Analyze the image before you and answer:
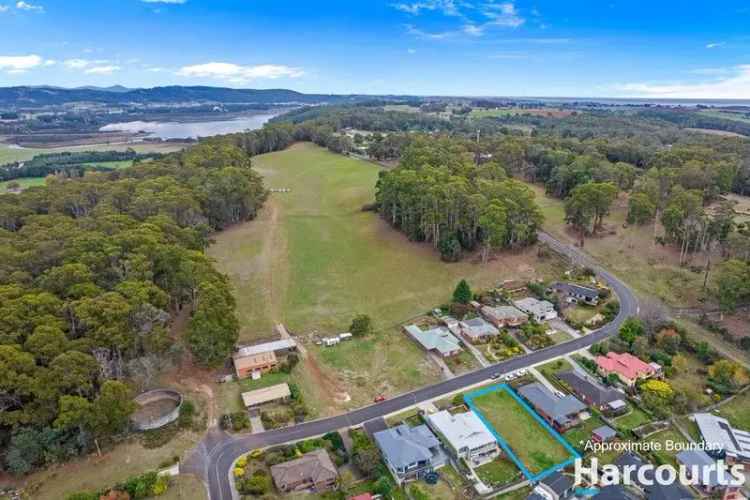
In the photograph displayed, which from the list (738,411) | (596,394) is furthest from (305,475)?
(738,411)

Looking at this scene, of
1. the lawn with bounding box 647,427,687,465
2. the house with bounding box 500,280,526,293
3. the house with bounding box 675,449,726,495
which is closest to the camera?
the house with bounding box 675,449,726,495

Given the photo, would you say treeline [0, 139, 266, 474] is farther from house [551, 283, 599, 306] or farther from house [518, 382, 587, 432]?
house [551, 283, 599, 306]

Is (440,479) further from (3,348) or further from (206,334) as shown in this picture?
(3,348)

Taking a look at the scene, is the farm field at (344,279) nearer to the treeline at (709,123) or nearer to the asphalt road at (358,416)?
the asphalt road at (358,416)

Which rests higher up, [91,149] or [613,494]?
[91,149]

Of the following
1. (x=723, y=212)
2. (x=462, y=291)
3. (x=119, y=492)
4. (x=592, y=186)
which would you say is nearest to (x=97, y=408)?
(x=119, y=492)

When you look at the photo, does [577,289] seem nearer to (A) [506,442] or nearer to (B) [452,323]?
(B) [452,323]

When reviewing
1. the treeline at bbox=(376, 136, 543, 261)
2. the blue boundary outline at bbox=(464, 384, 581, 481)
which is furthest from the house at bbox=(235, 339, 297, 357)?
the treeline at bbox=(376, 136, 543, 261)
